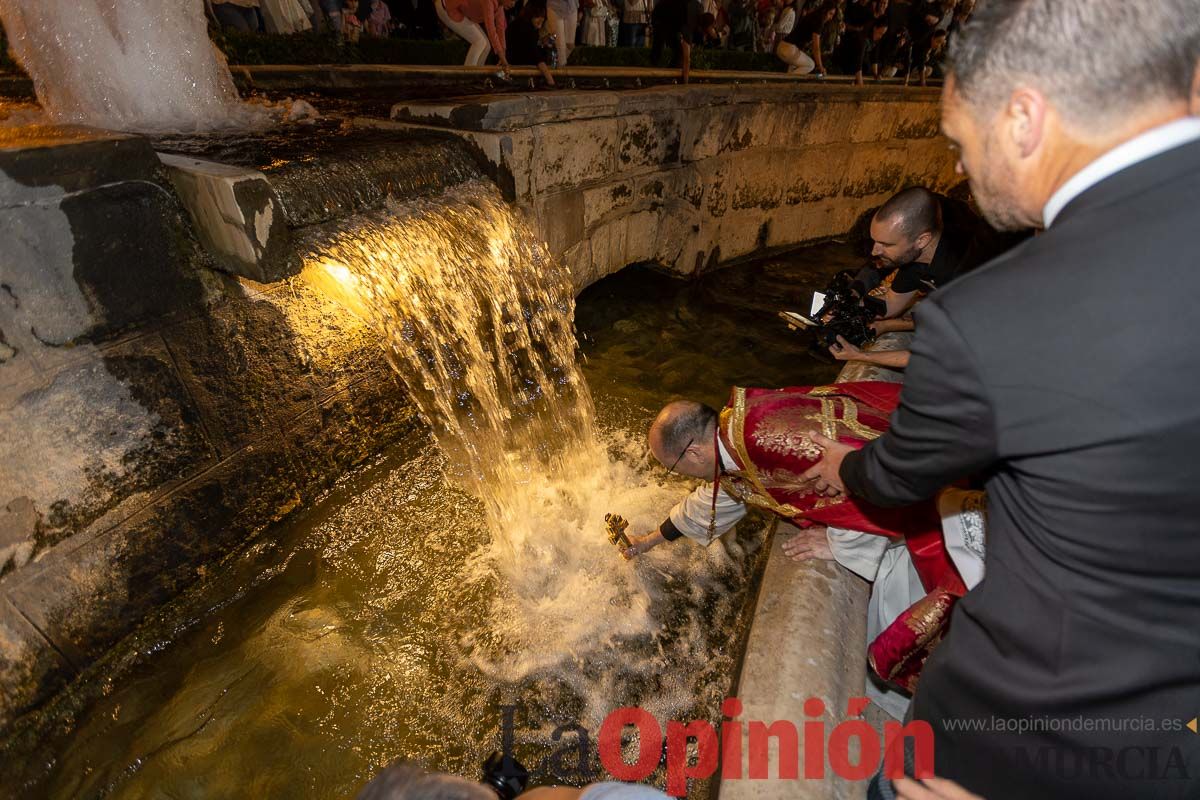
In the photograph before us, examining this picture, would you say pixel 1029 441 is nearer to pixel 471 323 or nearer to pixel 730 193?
pixel 471 323

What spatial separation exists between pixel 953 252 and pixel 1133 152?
2779 millimetres

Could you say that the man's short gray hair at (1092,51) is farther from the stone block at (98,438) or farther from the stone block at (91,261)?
the stone block at (98,438)

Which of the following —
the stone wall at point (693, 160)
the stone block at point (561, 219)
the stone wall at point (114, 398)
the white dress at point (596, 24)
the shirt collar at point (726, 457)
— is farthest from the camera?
the white dress at point (596, 24)

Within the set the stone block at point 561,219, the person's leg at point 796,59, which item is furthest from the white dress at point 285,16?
the person's leg at point 796,59

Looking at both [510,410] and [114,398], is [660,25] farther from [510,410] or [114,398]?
[114,398]

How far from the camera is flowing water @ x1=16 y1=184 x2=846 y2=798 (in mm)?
2229

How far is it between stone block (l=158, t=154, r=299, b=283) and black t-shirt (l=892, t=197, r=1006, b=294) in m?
3.38

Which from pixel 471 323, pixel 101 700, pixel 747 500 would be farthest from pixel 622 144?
pixel 101 700

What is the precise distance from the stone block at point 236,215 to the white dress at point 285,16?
7.02 m

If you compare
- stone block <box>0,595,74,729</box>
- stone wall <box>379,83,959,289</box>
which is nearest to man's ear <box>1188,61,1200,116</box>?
stone wall <box>379,83,959,289</box>

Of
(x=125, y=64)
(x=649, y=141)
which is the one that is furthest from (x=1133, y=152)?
(x=125, y=64)

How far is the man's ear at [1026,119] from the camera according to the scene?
0.89 m

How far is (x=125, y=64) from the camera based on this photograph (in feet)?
11.6

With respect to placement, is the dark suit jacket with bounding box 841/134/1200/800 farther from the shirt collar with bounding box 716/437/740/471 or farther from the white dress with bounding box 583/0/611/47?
the white dress with bounding box 583/0/611/47
